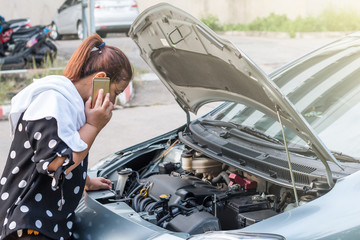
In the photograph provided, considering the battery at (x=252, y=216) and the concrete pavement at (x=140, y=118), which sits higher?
the battery at (x=252, y=216)

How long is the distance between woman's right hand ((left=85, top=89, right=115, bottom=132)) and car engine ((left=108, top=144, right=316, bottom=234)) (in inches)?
22.0

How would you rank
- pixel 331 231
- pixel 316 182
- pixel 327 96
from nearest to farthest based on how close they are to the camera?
pixel 331 231 < pixel 316 182 < pixel 327 96

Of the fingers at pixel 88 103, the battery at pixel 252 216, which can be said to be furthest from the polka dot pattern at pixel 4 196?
the battery at pixel 252 216

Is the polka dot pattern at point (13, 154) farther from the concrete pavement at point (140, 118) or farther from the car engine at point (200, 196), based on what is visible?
the concrete pavement at point (140, 118)

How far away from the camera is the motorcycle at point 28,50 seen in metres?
9.51

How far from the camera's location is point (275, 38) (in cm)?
1664

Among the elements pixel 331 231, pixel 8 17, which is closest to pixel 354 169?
pixel 331 231

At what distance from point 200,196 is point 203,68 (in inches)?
25.5

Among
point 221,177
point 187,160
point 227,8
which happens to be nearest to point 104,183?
point 187,160

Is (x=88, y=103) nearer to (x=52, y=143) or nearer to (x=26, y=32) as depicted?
(x=52, y=143)

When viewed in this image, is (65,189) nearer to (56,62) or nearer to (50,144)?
(50,144)

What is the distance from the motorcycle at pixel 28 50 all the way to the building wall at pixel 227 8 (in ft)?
21.9

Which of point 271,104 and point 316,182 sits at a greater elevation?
point 271,104

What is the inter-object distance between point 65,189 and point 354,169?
1248 mm
